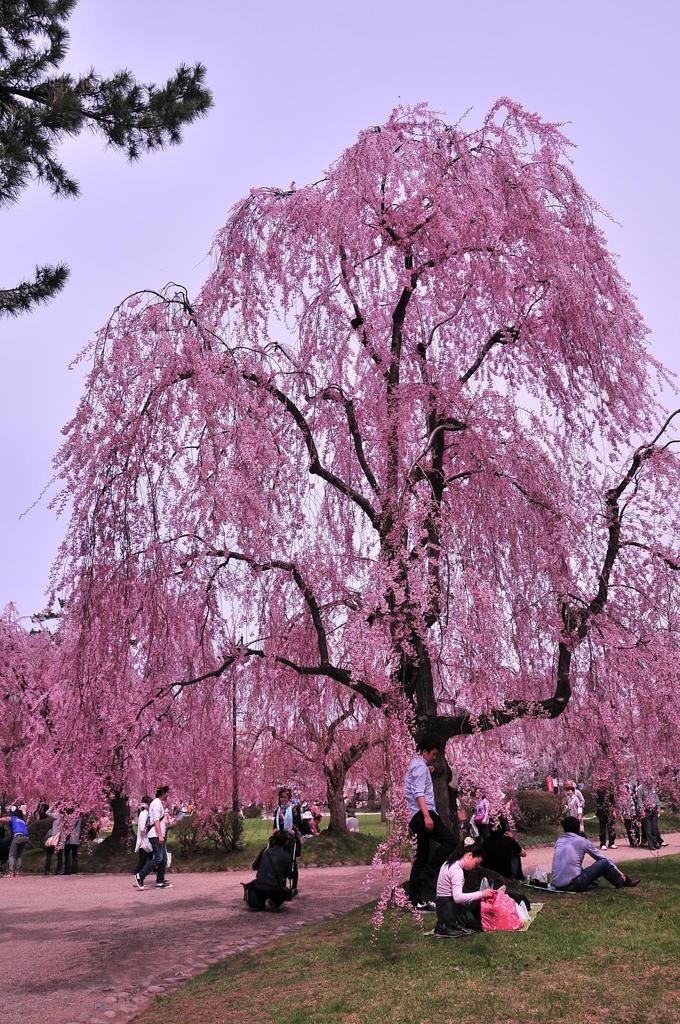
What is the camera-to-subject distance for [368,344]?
10.9 meters

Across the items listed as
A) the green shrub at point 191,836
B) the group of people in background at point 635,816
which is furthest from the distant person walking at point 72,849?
the group of people in background at point 635,816

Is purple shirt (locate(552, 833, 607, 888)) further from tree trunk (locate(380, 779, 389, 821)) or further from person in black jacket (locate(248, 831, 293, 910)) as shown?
person in black jacket (locate(248, 831, 293, 910))

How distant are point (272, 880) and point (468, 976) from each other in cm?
618

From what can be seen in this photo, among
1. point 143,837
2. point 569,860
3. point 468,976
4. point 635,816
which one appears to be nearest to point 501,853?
point 569,860

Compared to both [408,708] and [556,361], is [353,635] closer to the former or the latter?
[408,708]

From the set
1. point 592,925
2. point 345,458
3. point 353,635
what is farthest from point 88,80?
point 592,925

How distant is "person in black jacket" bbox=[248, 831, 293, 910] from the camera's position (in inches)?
463

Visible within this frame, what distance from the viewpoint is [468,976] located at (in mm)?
6176

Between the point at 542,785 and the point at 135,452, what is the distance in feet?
82.6

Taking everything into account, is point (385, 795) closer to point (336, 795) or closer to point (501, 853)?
point (501, 853)

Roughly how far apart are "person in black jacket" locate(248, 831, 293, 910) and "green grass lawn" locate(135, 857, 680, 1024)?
3.21m

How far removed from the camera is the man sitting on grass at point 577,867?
29.4ft

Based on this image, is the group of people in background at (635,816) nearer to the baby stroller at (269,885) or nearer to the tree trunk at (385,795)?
the tree trunk at (385,795)

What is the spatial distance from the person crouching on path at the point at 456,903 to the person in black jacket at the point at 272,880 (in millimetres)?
4682
